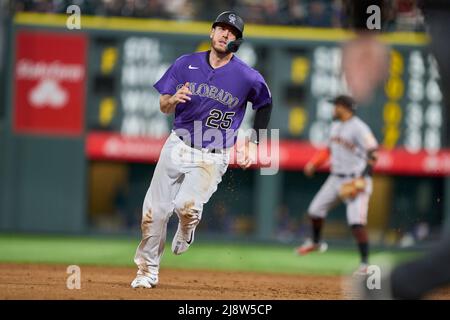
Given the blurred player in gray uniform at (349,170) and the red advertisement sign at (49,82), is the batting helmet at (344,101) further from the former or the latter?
the red advertisement sign at (49,82)

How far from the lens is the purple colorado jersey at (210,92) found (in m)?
6.95

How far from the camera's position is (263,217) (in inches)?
651

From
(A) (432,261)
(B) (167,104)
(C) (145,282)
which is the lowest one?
(C) (145,282)

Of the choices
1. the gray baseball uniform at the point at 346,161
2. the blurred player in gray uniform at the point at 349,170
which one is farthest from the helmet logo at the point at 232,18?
the gray baseball uniform at the point at 346,161

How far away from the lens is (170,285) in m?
7.70

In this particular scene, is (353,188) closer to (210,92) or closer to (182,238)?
(182,238)

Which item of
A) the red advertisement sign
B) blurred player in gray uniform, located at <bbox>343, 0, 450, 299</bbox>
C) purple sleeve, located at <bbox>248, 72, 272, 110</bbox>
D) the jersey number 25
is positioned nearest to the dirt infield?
the jersey number 25

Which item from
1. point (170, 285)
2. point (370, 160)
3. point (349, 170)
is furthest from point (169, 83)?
point (349, 170)

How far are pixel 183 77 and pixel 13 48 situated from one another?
10.0 m

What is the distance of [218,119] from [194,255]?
6978 mm

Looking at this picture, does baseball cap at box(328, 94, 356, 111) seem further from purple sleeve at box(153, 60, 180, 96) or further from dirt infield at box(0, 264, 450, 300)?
purple sleeve at box(153, 60, 180, 96)

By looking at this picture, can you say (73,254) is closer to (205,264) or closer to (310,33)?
(205,264)

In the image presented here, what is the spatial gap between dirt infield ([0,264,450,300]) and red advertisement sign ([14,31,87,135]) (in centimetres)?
676

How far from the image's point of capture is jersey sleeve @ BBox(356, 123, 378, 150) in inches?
433
